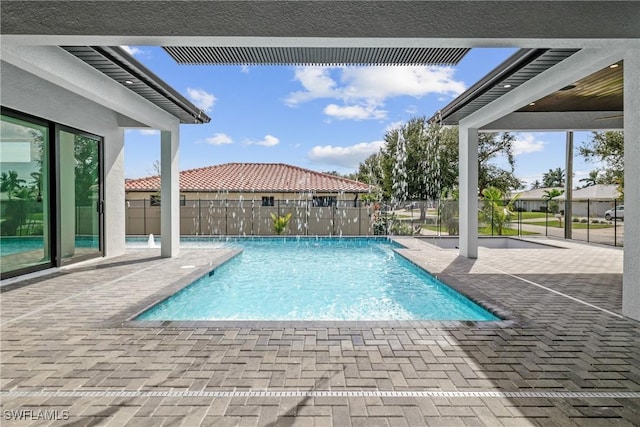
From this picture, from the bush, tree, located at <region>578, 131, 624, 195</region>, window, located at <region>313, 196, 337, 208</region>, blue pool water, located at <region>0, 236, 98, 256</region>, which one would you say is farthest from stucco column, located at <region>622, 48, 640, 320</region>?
tree, located at <region>578, 131, 624, 195</region>

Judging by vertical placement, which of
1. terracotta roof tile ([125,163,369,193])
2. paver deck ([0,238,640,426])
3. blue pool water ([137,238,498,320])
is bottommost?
blue pool water ([137,238,498,320])

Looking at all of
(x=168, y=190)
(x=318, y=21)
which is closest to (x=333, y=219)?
(x=168, y=190)

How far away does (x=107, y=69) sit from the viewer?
6.08m

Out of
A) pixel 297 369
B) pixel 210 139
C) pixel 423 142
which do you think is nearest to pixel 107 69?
pixel 297 369

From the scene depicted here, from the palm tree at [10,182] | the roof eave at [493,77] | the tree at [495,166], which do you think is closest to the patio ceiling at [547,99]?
the roof eave at [493,77]

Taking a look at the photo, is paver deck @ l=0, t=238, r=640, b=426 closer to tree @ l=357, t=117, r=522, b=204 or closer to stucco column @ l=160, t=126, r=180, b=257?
stucco column @ l=160, t=126, r=180, b=257

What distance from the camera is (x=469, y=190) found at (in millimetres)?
9820

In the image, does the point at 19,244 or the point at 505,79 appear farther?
the point at 19,244

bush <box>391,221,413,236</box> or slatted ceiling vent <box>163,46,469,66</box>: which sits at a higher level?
slatted ceiling vent <box>163,46,469,66</box>

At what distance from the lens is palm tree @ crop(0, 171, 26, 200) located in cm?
670

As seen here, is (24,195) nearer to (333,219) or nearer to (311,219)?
(311,219)

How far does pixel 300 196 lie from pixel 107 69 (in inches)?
650

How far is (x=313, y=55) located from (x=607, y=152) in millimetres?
18026

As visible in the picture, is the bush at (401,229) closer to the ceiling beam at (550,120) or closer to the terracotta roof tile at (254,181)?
the terracotta roof tile at (254,181)
